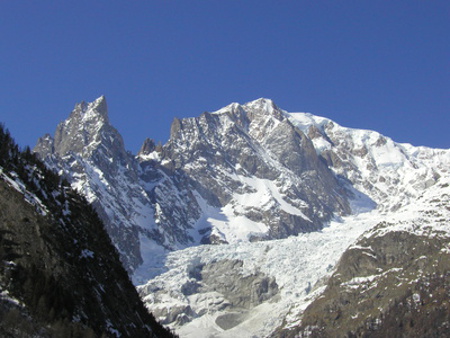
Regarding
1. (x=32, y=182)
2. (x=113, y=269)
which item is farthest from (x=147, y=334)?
(x=32, y=182)

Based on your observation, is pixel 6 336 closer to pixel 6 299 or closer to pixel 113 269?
pixel 6 299

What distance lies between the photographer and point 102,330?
40844 millimetres

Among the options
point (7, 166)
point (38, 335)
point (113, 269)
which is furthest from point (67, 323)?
point (113, 269)

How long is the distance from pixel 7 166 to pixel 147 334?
14469 millimetres

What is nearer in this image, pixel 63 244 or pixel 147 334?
pixel 63 244

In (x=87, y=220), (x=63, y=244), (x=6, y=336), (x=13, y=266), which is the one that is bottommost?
(x=6, y=336)

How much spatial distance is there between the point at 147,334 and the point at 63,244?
11501mm

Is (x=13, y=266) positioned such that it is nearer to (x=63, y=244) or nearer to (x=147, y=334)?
(x=63, y=244)

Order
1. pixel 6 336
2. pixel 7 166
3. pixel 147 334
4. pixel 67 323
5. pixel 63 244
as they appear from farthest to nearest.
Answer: pixel 147 334 → pixel 7 166 → pixel 63 244 → pixel 67 323 → pixel 6 336

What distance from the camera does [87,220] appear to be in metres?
53.5

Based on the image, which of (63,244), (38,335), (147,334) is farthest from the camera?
(147,334)

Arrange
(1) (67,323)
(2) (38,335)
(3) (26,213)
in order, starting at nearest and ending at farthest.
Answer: (2) (38,335)
(1) (67,323)
(3) (26,213)

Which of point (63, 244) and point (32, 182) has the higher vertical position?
point (32, 182)

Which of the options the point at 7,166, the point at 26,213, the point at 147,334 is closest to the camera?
the point at 26,213
